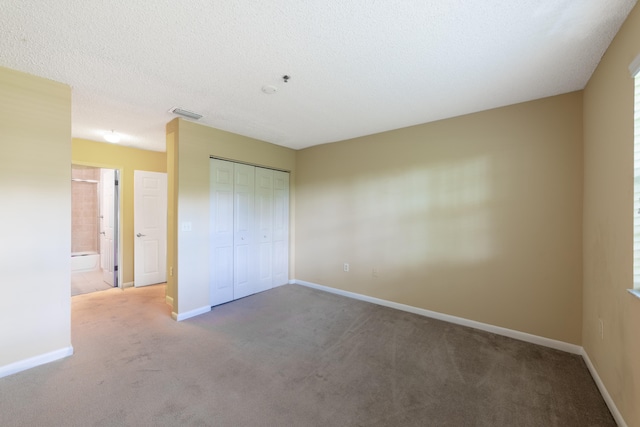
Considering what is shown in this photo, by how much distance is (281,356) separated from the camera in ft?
7.81

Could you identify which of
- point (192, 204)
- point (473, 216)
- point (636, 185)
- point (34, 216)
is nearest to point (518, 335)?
point (473, 216)

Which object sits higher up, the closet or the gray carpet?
the closet

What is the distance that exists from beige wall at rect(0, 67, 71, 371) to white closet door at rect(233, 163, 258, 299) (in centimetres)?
189

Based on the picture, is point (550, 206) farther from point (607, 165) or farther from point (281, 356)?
point (281, 356)

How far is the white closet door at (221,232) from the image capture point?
11.9ft

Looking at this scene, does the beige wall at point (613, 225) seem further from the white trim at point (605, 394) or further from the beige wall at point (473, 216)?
the beige wall at point (473, 216)

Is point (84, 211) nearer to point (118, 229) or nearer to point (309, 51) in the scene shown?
point (118, 229)

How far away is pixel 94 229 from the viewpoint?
6453 mm

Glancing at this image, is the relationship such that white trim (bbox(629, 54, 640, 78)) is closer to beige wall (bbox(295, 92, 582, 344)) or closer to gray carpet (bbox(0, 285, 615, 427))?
beige wall (bbox(295, 92, 582, 344))

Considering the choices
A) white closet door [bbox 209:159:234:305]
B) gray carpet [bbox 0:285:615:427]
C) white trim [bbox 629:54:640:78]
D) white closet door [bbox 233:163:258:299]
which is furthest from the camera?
white closet door [bbox 233:163:258:299]

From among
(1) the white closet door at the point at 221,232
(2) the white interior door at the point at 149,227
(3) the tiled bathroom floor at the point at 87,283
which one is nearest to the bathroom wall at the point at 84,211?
(3) the tiled bathroom floor at the point at 87,283

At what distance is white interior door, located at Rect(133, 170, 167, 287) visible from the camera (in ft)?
14.7

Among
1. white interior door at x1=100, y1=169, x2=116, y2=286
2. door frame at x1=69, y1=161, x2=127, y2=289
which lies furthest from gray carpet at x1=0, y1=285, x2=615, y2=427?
white interior door at x1=100, y1=169, x2=116, y2=286

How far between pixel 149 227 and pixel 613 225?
19.2 feet
